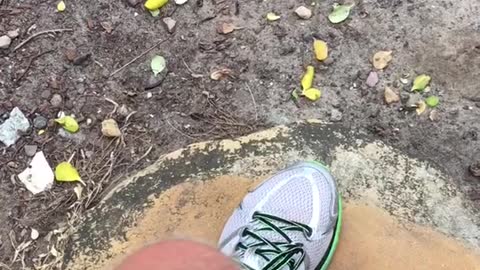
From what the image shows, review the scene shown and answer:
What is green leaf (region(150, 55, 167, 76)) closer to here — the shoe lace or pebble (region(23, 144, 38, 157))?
pebble (region(23, 144, 38, 157))

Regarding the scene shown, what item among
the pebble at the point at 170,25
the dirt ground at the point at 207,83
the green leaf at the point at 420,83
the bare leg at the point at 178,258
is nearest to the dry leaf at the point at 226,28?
the dirt ground at the point at 207,83

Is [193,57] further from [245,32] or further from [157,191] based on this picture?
[157,191]

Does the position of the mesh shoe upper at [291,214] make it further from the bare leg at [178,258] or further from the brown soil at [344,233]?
the bare leg at [178,258]

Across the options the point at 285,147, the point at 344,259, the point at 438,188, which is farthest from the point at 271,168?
the point at 438,188

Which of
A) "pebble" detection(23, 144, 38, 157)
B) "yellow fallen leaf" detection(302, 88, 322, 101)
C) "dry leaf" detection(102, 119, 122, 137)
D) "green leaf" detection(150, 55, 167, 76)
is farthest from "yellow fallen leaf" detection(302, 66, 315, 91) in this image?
"pebble" detection(23, 144, 38, 157)

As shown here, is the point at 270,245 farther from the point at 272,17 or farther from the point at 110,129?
the point at 272,17
